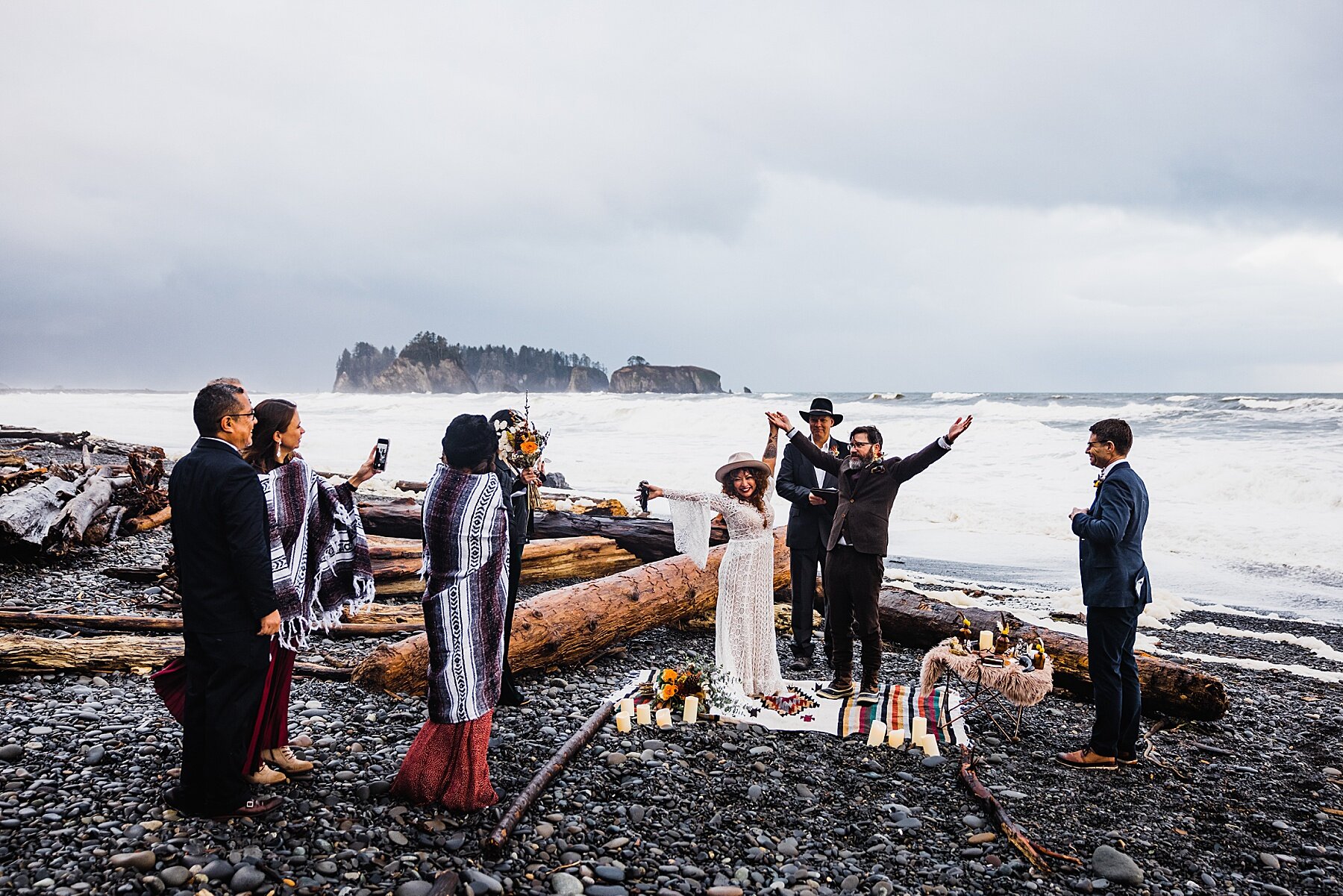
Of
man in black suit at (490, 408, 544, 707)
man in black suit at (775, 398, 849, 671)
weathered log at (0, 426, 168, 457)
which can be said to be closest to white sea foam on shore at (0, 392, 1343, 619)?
Answer: weathered log at (0, 426, 168, 457)

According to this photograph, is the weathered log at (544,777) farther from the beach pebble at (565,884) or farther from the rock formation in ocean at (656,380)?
the rock formation in ocean at (656,380)

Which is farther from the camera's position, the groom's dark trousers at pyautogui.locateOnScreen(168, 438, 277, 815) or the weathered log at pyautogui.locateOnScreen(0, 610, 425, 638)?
the weathered log at pyautogui.locateOnScreen(0, 610, 425, 638)

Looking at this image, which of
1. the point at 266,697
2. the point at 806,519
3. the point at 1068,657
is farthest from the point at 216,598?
the point at 1068,657

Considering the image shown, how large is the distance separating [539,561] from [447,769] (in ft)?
19.6

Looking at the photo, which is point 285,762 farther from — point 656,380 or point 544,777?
point 656,380

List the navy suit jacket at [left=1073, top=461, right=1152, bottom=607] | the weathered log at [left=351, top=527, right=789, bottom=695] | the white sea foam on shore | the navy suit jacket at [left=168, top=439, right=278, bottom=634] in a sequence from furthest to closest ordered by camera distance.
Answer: the white sea foam on shore
the weathered log at [left=351, top=527, right=789, bottom=695]
the navy suit jacket at [left=1073, top=461, right=1152, bottom=607]
the navy suit jacket at [left=168, top=439, right=278, bottom=634]

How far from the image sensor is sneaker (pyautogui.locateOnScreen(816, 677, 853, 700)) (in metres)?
6.45

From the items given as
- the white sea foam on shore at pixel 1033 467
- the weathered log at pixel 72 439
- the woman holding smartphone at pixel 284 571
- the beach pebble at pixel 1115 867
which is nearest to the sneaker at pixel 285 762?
the woman holding smartphone at pixel 284 571

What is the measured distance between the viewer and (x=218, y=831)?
3605 mm

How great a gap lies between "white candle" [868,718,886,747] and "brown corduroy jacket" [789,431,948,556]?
4.57ft

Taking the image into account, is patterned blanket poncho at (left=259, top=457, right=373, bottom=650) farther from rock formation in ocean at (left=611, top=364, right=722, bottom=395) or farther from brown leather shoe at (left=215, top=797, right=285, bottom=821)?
rock formation in ocean at (left=611, top=364, right=722, bottom=395)

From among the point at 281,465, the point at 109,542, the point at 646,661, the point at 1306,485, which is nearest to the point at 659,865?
the point at 281,465

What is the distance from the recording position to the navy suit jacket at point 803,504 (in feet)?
24.9

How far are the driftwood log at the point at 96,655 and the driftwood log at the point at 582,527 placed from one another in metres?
4.92
